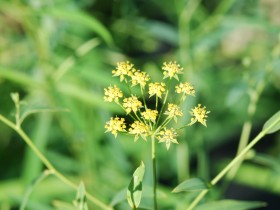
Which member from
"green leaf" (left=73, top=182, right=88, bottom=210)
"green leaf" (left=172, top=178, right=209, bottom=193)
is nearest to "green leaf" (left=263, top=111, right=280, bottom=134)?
"green leaf" (left=172, top=178, right=209, bottom=193)

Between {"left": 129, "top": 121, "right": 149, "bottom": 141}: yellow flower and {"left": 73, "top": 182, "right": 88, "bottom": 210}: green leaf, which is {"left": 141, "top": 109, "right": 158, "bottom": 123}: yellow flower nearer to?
{"left": 129, "top": 121, "right": 149, "bottom": 141}: yellow flower

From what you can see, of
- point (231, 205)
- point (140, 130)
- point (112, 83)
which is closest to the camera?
point (140, 130)

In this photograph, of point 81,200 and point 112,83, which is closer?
point 81,200

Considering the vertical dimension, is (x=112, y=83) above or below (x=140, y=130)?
above

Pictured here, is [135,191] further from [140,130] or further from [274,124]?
[274,124]

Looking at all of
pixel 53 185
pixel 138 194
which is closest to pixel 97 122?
pixel 53 185

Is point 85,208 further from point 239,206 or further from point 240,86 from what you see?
point 240,86

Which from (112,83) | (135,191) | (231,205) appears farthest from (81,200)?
(112,83)

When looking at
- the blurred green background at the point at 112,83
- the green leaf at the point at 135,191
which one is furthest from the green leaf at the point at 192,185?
the blurred green background at the point at 112,83
